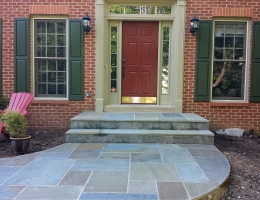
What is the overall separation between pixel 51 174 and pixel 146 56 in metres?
3.82

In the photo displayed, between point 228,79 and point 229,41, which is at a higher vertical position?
point 229,41

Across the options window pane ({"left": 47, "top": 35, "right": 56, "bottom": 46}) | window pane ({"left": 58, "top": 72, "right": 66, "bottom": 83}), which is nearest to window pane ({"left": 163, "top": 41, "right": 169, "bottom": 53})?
window pane ({"left": 58, "top": 72, "right": 66, "bottom": 83})

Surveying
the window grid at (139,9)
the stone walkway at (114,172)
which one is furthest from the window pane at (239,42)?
the stone walkway at (114,172)

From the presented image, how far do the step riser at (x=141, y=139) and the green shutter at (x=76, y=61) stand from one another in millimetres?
1524

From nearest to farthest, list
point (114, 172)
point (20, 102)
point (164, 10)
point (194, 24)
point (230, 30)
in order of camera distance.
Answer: point (114, 172) < point (20, 102) < point (194, 24) < point (230, 30) < point (164, 10)

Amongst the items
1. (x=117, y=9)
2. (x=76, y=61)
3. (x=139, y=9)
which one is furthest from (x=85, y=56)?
(x=139, y=9)

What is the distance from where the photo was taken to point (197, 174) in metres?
3.26

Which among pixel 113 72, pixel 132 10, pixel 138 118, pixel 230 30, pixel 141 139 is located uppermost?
pixel 132 10

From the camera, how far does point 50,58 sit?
6.11 metres

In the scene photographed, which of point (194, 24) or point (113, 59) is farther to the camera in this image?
point (113, 59)

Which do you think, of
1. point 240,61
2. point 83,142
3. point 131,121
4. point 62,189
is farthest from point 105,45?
point 62,189

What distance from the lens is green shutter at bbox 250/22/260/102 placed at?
19.2 feet

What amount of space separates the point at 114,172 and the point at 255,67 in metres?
4.30

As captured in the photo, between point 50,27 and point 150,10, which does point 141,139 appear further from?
point 50,27
